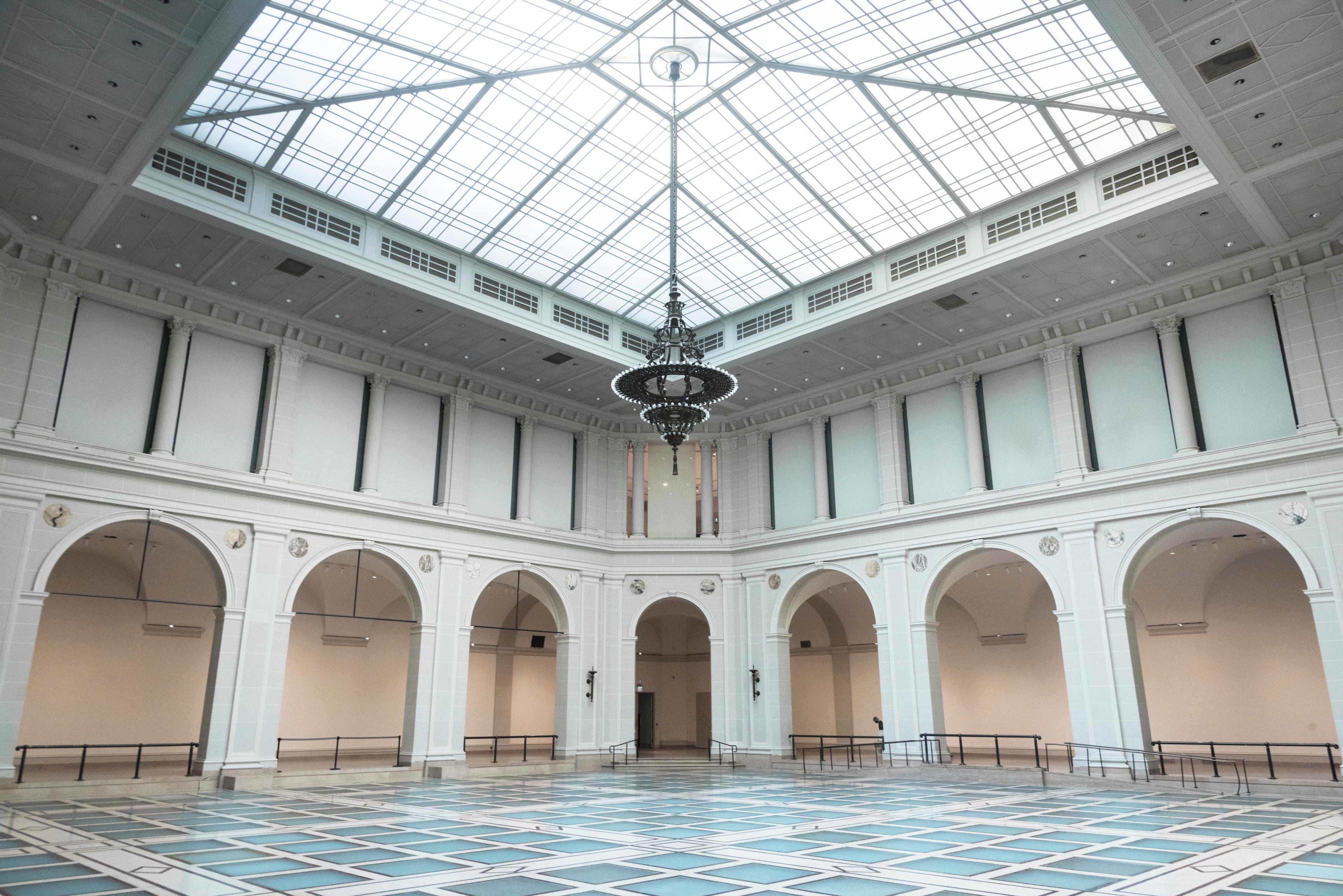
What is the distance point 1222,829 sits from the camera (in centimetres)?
1132

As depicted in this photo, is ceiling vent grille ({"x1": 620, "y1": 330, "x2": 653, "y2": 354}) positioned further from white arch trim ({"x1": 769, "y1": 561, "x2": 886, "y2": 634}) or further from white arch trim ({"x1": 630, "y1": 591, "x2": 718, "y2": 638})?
white arch trim ({"x1": 769, "y1": 561, "x2": 886, "y2": 634})

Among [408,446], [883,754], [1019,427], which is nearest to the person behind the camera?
[1019,427]

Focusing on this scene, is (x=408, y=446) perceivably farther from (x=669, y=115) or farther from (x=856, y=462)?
(x=856, y=462)

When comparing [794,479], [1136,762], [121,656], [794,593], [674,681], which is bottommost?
[1136,762]

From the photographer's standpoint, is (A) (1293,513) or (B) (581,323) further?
(B) (581,323)

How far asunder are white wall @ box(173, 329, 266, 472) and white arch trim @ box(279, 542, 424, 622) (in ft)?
8.88

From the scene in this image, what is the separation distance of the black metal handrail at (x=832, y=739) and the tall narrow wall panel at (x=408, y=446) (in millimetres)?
12458

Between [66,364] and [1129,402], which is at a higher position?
[66,364]

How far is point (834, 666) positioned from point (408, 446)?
1662cm

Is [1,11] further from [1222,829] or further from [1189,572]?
[1189,572]

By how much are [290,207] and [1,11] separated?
6786 millimetres

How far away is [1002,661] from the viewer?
27188 mm

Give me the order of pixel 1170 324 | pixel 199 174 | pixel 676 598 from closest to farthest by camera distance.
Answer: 1. pixel 199 174
2. pixel 1170 324
3. pixel 676 598

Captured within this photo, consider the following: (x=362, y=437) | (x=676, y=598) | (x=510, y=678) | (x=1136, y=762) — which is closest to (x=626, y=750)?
(x=676, y=598)
